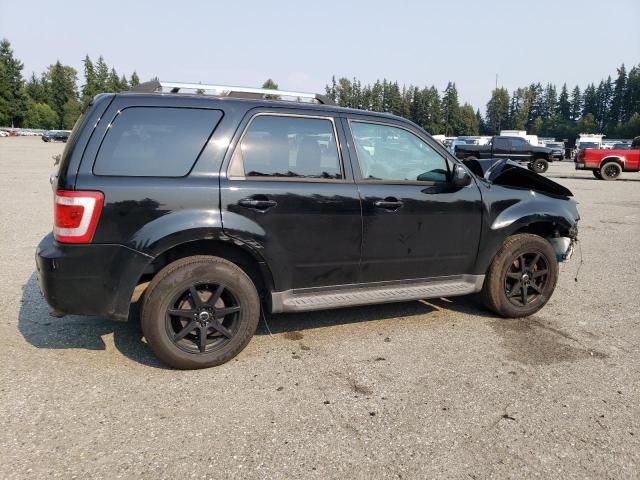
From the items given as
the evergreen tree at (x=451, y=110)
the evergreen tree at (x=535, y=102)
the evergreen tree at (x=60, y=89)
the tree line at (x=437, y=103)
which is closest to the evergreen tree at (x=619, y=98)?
the tree line at (x=437, y=103)

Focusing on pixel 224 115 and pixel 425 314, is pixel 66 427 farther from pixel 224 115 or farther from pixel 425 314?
pixel 425 314

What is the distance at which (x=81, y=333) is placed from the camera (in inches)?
149

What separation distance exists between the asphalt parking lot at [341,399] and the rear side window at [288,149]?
4.52 feet

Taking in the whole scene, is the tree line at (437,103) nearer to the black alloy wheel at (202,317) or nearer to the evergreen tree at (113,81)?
the evergreen tree at (113,81)

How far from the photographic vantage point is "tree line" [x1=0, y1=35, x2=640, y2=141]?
85500mm

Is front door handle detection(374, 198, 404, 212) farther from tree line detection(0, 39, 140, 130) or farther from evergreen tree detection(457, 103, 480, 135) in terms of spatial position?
evergreen tree detection(457, 103, 480, 135)

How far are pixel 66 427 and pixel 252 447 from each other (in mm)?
1055

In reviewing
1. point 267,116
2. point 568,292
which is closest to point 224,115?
point 267,116

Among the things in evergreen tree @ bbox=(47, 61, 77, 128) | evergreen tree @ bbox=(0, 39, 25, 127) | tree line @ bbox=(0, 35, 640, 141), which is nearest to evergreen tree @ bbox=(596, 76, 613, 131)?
tree line @ bbox=(0, 35, 640, 141)

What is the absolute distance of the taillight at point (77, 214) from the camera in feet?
9.45

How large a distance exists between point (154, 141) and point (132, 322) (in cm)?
174

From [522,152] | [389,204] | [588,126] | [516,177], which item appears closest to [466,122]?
[588,126]

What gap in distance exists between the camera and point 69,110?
90.7 metres

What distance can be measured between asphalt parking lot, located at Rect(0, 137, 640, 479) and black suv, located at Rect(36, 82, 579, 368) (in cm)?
37
